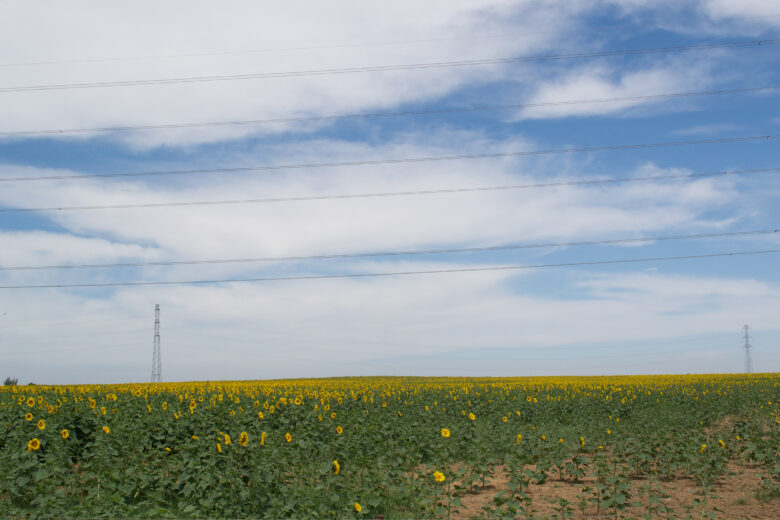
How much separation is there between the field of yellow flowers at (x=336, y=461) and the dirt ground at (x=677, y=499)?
0.10 metres

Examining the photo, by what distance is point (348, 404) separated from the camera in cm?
1862

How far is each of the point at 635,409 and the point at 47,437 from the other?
1851 centimetres

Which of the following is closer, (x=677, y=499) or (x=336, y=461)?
(x=336, y=461)

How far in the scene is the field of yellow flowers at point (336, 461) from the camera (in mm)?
8016

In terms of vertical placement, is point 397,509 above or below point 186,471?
below

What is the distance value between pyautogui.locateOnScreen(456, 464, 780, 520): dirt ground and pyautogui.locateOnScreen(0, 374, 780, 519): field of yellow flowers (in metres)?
0.10

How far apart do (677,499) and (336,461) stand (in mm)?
5531

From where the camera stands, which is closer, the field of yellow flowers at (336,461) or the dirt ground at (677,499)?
the field of yellow flowers at (336,461)

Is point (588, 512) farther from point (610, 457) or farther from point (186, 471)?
point (186, 471)

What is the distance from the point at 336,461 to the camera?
27.8ft

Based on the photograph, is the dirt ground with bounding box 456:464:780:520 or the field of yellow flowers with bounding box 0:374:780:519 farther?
the dirt ground with bounding box 456:464:780:520

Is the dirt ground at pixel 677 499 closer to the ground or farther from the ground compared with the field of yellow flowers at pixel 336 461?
closer to the ground

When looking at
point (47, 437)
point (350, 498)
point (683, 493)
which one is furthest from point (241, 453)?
point (683, 493)

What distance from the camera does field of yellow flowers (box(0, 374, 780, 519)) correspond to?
8.02 m
